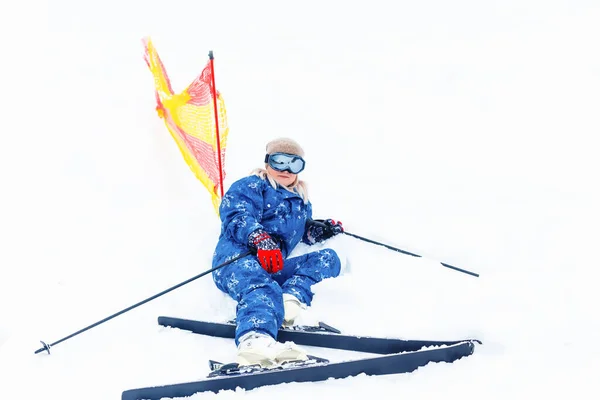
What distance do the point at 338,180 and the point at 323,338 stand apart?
2.91 meters

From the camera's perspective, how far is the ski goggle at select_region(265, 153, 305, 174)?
398 centimetres

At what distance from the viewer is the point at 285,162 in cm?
398

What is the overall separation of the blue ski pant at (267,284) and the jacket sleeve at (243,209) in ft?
0.69

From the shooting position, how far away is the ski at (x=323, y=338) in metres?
2.90

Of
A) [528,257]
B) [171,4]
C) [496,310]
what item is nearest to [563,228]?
[528,257]

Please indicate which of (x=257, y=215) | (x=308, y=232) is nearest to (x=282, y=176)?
(x=257, y=215)

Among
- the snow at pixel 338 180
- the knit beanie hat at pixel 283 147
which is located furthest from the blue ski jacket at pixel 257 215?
the snow at pixel 338 180

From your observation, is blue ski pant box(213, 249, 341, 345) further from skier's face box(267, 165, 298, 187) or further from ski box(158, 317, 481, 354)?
skier's face box(267, 165, 298, 187)

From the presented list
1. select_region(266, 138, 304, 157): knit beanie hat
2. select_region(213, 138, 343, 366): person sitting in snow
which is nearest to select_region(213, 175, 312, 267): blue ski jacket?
select_region(213, 138, 343, 366): person sitting in snow

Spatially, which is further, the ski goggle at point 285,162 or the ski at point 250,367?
the ski goggle at point 285,162

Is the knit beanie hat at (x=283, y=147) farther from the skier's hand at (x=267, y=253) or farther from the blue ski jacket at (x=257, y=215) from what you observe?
the skier's hand at (x=267, y=253)

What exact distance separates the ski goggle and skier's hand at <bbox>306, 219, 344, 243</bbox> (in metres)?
0.51

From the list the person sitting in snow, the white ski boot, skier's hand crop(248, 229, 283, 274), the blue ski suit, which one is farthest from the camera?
skier's hand crop(248, 229, 283, 274)

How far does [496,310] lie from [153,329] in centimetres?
192
